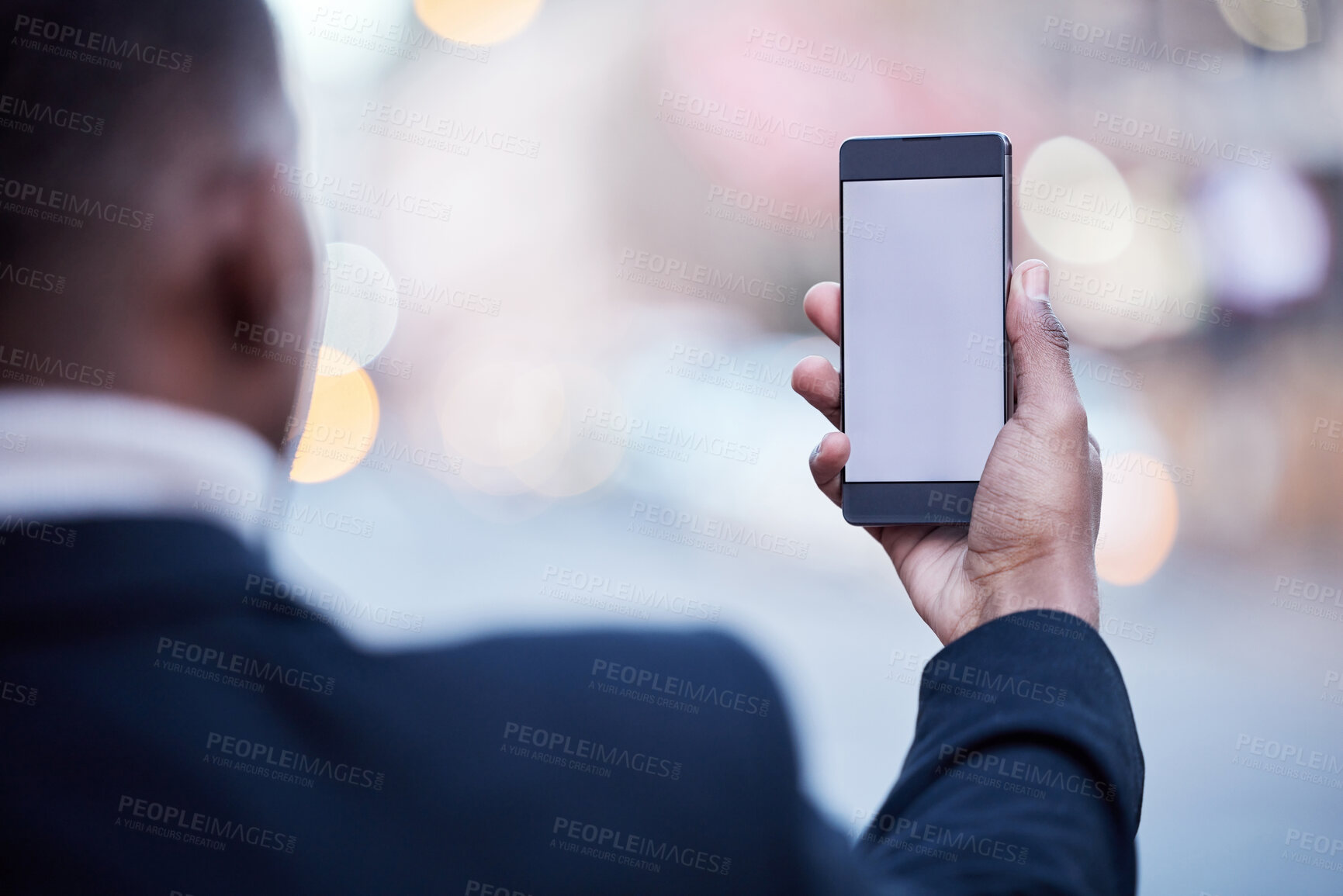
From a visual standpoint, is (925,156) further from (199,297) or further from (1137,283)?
(1137,283)

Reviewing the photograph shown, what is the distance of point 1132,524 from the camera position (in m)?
1.52

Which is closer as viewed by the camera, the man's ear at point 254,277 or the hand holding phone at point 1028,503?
the man's ear at point 254,277

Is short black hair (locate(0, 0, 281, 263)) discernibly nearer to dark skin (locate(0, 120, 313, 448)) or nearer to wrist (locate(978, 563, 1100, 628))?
dark skin (locate(0, 120, 313, 448))

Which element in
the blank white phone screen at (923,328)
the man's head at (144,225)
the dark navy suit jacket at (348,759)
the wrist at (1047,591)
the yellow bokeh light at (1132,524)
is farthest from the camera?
the yellow bokeh light at (1132,524)

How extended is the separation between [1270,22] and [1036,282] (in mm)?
1551

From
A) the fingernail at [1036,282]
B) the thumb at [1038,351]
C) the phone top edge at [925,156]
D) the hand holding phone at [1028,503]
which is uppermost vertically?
the phone top edge at [925,156]

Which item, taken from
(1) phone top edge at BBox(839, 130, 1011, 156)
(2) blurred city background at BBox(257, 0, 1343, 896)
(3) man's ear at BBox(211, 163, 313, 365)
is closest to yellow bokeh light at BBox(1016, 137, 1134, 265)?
(2) blurred city background at BBox(257, 0, 1343, 896)

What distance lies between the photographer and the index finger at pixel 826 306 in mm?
706

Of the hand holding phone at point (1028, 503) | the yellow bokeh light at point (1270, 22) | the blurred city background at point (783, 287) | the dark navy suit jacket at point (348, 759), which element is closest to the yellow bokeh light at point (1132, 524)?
the blurred city background at point (783, 287)

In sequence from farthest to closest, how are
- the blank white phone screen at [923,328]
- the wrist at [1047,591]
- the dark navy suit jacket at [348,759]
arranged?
the blank white phone screen at [923,328] < the wrist at [1047,591] < the dark navy suit jacket at [348,759]

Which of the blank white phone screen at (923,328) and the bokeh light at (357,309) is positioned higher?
the bokeh light at (357,309)

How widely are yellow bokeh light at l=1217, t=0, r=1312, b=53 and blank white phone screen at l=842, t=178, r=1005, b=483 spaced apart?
1.46 meters

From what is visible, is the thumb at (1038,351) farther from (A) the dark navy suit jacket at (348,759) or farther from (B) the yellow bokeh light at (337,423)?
(B) the yellow bokeh light at (337,423)

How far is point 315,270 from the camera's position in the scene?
1.44 feet
